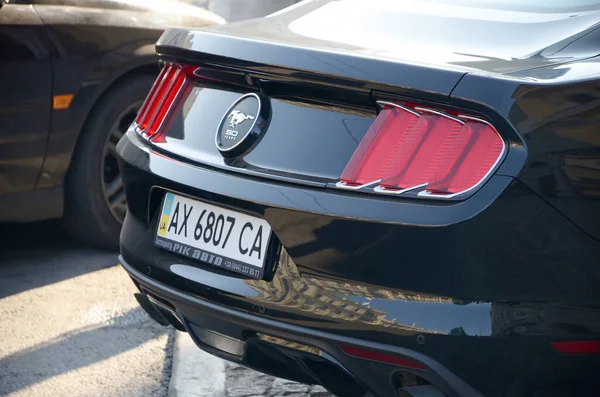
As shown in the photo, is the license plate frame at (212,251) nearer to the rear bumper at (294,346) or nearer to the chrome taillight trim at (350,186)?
the rear bumper at (294,346)

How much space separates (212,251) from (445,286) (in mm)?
707

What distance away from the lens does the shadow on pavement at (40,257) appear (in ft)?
14.5

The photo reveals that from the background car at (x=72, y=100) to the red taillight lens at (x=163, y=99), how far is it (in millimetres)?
1321

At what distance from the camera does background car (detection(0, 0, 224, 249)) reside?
4137 mm

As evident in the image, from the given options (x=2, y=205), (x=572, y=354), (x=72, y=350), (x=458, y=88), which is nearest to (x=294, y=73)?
(x=458, y=88)

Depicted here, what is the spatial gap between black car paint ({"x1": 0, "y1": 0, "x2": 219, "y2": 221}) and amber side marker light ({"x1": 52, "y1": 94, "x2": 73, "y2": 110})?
0.06 ft

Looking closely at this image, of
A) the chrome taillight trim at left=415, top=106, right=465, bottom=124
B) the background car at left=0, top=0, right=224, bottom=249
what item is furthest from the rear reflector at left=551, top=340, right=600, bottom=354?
the background car at left=0, top=0, right=224, bottom=249

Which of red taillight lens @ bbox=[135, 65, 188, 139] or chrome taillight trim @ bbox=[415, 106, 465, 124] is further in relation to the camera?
red taillight lens @ bbox=[135, 65, 188, 139]

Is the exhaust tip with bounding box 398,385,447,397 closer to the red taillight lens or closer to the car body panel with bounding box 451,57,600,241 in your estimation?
the car body panel with bounding box 451,57,600,241

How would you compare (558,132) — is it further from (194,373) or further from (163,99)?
(194,373)

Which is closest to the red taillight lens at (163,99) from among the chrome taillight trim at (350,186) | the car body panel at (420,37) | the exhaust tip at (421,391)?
the car body panel at (420,37)

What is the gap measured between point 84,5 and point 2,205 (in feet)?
3.33

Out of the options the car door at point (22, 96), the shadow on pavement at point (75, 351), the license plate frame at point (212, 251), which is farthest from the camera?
the car door at point (22, 96)

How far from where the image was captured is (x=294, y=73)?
7.80ft
